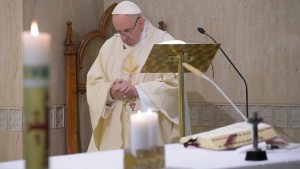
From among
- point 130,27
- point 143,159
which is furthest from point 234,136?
point 130,27

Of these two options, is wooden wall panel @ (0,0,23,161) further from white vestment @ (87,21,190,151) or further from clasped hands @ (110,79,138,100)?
clasped hands @ (110,79,138,100)

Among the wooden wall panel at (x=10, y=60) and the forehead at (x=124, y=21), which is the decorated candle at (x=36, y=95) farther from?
the wooden wall panel at (x=10, y=60)

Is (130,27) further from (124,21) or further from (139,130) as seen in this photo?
(139,130)

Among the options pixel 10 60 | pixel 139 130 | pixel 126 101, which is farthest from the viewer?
pixel 10 60

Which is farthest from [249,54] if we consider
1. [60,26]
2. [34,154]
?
[34,154]

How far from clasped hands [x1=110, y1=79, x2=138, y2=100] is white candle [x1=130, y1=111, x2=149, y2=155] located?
4.02 meters

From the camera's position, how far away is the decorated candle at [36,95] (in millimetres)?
1244

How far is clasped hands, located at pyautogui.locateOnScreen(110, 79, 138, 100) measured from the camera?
242 inches

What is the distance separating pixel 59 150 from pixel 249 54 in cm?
223

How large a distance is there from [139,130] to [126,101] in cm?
426

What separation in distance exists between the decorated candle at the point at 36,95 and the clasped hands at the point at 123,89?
4.82 meters

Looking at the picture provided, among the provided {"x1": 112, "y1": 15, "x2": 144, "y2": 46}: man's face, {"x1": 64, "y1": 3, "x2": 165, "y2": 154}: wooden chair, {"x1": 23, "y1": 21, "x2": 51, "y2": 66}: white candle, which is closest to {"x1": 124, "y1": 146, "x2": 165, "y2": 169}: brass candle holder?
{"x1": 23, "y1": 21, "x2": 51, "y2": 66}: white candle

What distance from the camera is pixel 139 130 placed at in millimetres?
2104

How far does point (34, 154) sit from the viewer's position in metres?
1.31
